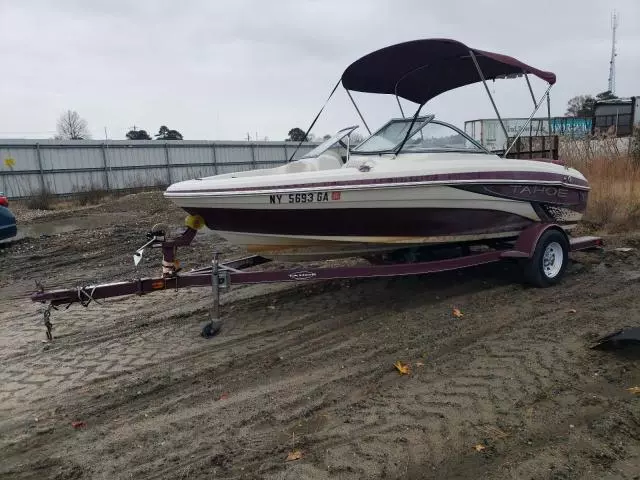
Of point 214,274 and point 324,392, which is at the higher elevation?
point 214,274

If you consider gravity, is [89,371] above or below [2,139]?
below

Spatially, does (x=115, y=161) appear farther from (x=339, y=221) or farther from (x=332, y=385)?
(x=332, y=385)

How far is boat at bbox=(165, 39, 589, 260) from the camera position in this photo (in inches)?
186

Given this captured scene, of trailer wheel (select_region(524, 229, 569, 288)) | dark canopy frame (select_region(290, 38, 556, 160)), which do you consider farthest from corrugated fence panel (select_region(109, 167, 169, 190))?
trailer wheel (select_region(524, 229, 569, 288))

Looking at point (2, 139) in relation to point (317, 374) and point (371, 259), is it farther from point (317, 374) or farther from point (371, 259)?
→ point (317, 374)

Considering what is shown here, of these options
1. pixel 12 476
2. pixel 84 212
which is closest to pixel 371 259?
pixel 12 476

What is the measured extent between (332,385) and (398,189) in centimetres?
198

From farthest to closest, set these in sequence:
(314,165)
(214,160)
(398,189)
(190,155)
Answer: (214,160)
(190,155)
(314,165)
(398,189)

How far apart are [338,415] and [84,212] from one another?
13099mm

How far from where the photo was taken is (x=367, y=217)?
4.88 m

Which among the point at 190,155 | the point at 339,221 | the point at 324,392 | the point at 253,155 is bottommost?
the point at 324,392

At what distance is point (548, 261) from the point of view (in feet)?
19.6

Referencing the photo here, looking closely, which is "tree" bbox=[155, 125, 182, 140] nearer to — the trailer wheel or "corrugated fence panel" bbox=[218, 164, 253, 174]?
"corrugated fence panel" bbox=[218, 164, 253, 174]

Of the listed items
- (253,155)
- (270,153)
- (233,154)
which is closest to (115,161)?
(233,154)
